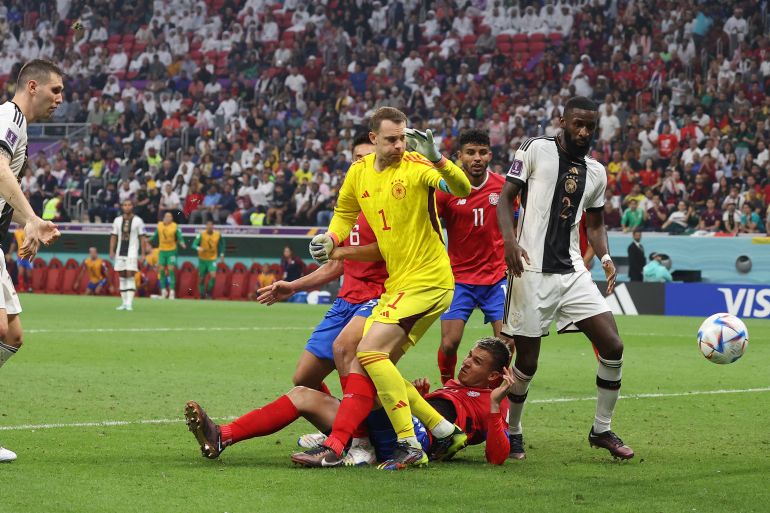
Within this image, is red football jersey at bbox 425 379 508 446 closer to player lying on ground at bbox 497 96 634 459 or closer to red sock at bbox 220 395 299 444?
player lying on ground at bbox 497 96 634 459

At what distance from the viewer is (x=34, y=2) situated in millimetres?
44219

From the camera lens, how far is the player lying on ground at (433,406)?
696cm

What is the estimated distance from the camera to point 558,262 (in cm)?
754

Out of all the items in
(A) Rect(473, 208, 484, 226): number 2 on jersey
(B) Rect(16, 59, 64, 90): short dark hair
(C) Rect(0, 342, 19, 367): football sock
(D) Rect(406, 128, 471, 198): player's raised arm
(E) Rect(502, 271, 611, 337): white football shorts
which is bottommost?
(C) Rect(0, 342, 19, 367): football sock

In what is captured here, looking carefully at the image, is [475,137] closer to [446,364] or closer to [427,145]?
[446,364]

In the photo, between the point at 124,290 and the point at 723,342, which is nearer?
the point at 723,342

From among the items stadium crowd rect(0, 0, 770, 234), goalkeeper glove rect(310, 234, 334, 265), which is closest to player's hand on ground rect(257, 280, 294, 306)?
goalkeeper glove rect(310, 234, 334, 265)

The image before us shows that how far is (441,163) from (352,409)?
154 centimetres

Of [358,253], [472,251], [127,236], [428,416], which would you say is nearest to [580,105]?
[358,253]

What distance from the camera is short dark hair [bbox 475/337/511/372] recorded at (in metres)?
7.46

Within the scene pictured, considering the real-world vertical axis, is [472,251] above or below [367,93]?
below

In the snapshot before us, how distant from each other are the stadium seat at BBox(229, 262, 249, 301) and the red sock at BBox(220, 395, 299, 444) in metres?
23.5

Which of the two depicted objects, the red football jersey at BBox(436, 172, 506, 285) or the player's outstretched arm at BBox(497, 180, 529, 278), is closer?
the player's outstretched arm at BBox(497, 180, 529, 278)

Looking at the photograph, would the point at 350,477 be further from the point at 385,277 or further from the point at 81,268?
the point at 81,268
